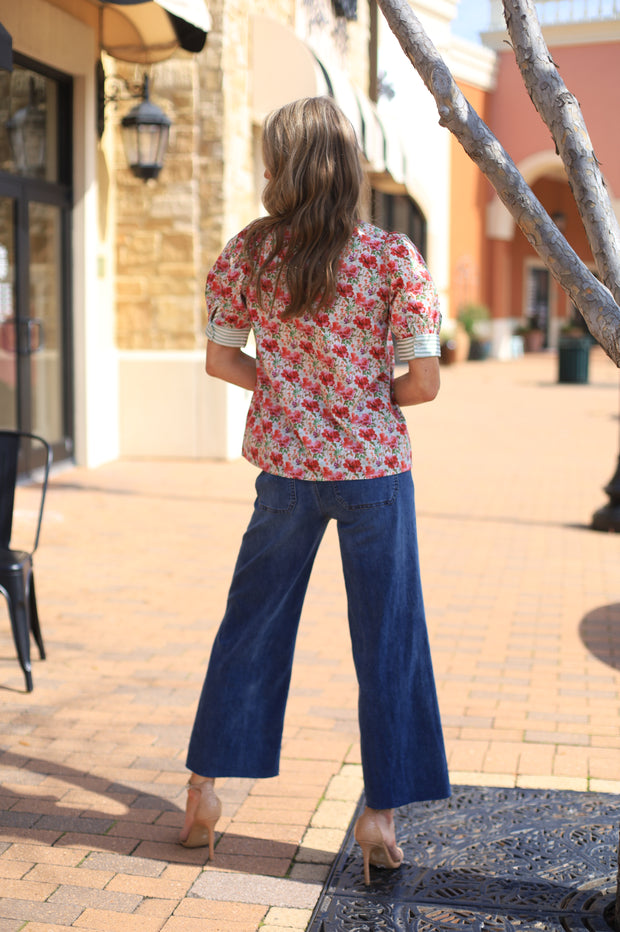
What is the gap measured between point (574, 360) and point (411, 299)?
1799 cm

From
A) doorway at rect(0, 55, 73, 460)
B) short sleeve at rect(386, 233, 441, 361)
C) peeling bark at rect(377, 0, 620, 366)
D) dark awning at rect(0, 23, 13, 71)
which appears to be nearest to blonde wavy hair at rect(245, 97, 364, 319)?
short sleeve at rect(386, 233, 441, 361)

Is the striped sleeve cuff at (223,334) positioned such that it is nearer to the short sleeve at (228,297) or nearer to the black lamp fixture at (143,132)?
the short sleeve at (228,297)

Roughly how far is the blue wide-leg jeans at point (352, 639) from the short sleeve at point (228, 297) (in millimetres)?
378

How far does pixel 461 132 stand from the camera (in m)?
2.52

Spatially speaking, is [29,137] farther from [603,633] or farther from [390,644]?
[390,644]

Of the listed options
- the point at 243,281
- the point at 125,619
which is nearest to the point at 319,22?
the point at 125,619

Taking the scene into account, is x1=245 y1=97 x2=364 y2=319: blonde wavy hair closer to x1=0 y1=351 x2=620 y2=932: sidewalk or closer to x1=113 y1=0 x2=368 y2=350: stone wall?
x1=0 y1=351 x2=620 y2=932: sidewalk

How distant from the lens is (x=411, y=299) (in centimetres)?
262

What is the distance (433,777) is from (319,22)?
1255 centimetres

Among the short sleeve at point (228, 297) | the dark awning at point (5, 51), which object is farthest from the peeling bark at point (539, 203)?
the dark awning at point (5, 51)

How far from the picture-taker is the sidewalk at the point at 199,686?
9.47 ft

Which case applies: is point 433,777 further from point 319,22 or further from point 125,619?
point 319,22

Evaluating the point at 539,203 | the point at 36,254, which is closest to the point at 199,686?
the point at 539,203

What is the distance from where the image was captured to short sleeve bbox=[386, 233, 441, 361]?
8.61 ft
